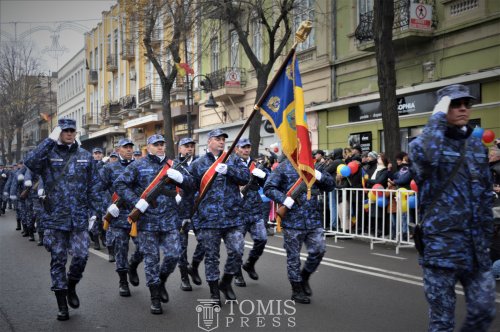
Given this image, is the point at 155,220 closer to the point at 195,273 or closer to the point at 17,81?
the point at 195,273

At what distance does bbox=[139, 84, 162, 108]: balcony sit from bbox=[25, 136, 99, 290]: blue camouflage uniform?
33.2 meters

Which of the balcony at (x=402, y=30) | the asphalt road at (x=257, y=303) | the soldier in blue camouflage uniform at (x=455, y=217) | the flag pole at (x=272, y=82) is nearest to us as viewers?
the soldier in blue camouflage uniform at (x=455, y=217)

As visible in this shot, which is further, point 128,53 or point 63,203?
point 128,53

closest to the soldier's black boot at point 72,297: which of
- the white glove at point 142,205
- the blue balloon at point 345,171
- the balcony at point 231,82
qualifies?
the white glove at point 142,205

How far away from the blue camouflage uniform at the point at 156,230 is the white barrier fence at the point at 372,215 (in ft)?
16.6

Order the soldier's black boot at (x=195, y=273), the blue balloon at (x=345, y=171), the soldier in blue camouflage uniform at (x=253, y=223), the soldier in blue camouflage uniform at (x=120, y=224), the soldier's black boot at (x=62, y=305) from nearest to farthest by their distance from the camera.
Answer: the soldier's black boot at (x=62, y=305), the soldier in blue camouflage uniform at (x=120, y=224), the soldier's black boot at (x=195, y=273), the soldier in blue camouflage uniform at (x=253, y=223), the blue balloon at (x=345, y=171)

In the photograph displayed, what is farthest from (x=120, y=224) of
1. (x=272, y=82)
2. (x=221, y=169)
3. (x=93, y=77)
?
(x=93, y=77)

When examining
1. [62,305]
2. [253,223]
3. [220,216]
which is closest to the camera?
[62,305]

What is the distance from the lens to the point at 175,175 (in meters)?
6.91

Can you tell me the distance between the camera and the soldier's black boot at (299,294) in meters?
7.12

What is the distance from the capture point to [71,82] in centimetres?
6612

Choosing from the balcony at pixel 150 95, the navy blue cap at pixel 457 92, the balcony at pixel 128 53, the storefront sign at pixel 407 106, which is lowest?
the navy blue cap at pixel 457 92

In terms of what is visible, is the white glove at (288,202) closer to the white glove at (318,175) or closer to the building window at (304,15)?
the white glove at (318,175)

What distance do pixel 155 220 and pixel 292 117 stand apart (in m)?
1.86
